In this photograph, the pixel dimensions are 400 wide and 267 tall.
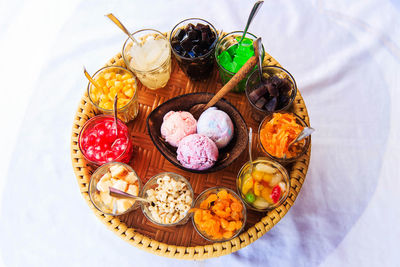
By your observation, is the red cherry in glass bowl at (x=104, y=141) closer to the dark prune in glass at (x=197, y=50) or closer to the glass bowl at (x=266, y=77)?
the dark prune in glass at (x=197, y=50)

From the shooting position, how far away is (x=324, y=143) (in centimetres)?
178

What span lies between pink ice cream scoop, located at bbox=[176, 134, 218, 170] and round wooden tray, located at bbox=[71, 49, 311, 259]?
14 centimetres

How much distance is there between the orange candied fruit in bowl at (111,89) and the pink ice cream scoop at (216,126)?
14.6 inches

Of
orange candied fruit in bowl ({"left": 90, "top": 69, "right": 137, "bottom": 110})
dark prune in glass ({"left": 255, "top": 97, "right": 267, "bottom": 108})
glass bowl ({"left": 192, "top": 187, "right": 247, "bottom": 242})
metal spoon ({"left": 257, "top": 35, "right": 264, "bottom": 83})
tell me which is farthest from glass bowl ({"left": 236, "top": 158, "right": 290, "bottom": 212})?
orange candied fruit in bowl ({"left": 90, "top": 69, "right": 137, "bottom": 110})

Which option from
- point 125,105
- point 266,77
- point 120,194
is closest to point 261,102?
point 266,77

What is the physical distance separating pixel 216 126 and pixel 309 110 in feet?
2.64

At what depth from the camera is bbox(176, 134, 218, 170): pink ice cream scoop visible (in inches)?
50.3

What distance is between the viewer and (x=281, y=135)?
1.32m

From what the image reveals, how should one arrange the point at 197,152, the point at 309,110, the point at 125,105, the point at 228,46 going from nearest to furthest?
the point at 197,152, the point at 125,105, the point at 228,46, the point at 309,110

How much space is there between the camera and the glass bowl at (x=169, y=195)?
4.19ft

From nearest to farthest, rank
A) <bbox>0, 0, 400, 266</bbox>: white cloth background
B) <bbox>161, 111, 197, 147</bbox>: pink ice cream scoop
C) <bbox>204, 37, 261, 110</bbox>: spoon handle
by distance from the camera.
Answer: <bbox>204, 37, 261, 110</bbox>: spoon handle < <bbox>161, 111, 197, 147</bbox>: pink ice cream scoop < <bbox>0, 0, 400, 266</bbox>: white cloth background

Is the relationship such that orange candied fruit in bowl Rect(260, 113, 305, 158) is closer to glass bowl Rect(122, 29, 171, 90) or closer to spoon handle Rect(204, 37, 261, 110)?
spoon handle Rect(204, 37, 261, 110)

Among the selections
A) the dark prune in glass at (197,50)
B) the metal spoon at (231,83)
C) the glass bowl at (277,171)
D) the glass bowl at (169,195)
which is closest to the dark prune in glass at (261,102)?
the metal spoon at (231,83)

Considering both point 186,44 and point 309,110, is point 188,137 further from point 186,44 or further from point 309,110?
point 309,110
